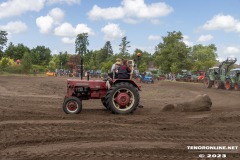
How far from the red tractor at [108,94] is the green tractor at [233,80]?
15557mm

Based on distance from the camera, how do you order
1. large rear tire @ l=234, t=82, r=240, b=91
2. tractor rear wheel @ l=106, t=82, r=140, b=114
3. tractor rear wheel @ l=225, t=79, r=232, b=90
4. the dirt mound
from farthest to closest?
tractor rear wheel @ l=225, t=79, r=232, b=90
large rear tire @ l=234, t=82, r=240, b=91
the dirt mound
tractor rear wheel @ l=106, t=82, r=140, b=114

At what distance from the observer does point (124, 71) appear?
990 cm

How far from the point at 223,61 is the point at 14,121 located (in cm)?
2138

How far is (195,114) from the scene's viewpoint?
9938 millimetres

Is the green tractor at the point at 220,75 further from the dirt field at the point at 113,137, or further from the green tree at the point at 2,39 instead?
the green tree at the point at 2,39

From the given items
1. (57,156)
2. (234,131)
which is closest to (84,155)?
(57,156)

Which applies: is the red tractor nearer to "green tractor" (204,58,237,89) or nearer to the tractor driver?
the tractor driver

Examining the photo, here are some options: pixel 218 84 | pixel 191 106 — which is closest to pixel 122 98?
pixel 191 106

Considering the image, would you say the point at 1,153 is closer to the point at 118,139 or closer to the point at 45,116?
the point at 118,139

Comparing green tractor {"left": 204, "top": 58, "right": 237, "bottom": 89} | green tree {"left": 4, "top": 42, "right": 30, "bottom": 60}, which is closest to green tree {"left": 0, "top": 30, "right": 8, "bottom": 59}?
green tree {"left": 4, "top": 42, "right": 30, "bottom": 60}

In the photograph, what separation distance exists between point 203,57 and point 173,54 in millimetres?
37286

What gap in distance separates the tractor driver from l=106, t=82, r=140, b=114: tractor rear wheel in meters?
0.21

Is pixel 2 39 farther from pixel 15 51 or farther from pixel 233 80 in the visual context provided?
pixel 233 80

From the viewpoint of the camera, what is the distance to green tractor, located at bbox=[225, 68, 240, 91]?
78.4ft
